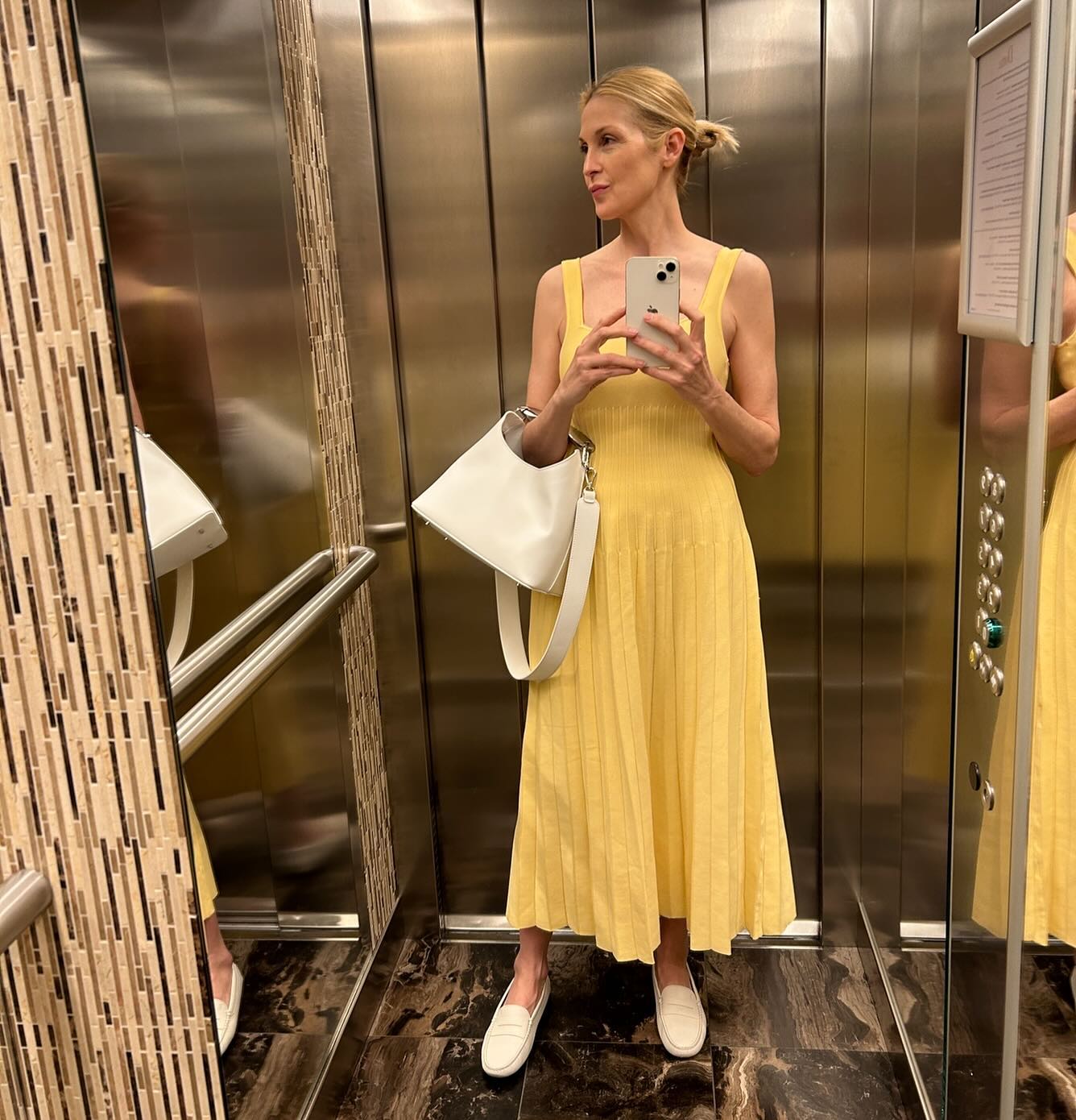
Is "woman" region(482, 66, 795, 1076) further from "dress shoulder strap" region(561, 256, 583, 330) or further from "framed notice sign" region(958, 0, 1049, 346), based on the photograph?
"framed notice sign" region(958, 0, 1049, 346)

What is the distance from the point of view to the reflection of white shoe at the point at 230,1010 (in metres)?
1.45

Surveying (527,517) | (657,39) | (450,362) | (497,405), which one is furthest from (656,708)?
(657,39)

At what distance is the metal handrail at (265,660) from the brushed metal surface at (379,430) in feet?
0.57

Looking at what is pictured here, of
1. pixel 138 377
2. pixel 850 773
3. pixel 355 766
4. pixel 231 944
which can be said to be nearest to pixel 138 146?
pixel 138 377

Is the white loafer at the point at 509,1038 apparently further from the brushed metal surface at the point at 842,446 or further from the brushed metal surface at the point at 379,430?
the brushed metal surface at the point at 842,446

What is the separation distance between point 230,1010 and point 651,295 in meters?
1.22

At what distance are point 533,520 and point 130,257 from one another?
868 mm

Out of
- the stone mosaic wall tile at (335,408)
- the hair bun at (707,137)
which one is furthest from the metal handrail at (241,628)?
the hair bun at (707,137)

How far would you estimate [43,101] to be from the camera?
1.00 metres

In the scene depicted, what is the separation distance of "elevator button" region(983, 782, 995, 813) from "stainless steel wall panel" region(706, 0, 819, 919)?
3.32 feet

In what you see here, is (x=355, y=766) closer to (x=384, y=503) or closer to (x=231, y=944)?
(x=384, y=503)

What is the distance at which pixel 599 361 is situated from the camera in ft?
5.96

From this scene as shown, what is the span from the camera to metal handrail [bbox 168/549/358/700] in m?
1.36

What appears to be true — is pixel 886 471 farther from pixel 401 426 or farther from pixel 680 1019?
pixel 680 1019
